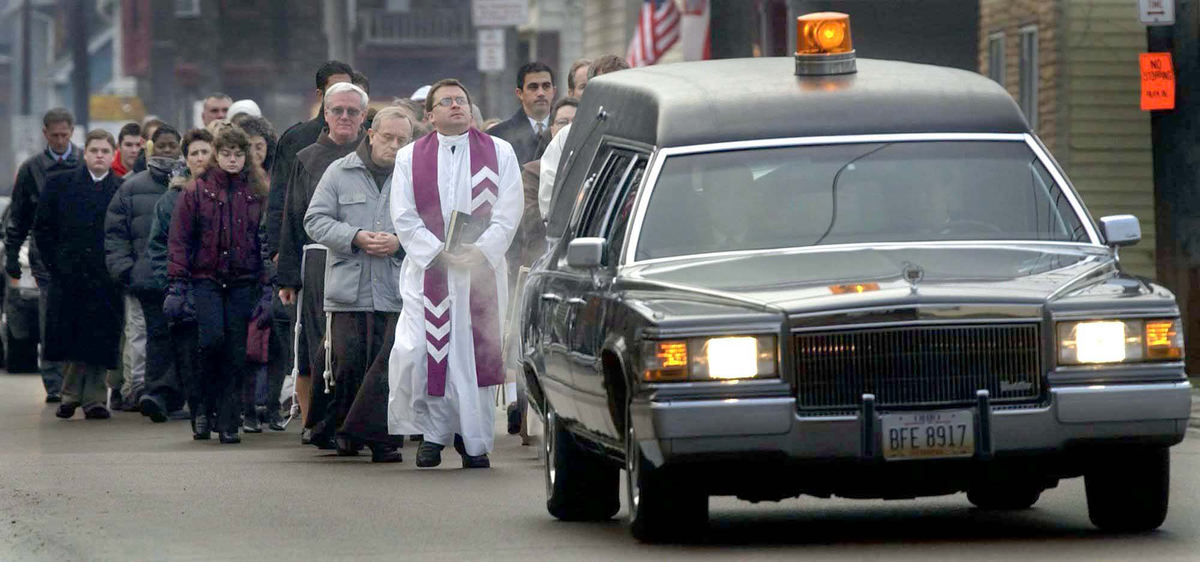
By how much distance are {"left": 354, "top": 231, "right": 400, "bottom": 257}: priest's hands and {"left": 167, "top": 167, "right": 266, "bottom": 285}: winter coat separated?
85.8 inches

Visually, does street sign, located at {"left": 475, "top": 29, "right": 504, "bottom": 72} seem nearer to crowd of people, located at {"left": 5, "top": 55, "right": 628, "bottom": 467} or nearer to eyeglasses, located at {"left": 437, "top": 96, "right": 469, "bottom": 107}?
crowd of people, located at {"left": 5, "top": 55, "right": 628, "bottom": 467}


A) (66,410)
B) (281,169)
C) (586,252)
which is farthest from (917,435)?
(66,410)

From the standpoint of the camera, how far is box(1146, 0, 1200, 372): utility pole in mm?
18094

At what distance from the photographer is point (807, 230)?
31.9ft

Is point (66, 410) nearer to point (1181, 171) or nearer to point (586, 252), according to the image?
point (1181, 171)

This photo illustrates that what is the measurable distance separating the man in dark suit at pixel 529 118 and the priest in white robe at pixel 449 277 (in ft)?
8.21

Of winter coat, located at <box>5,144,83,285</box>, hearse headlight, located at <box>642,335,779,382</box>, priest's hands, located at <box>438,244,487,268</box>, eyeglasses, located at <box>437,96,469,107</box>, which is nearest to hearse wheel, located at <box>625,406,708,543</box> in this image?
hearse headlight, located at <box>642,335,779,382</box>

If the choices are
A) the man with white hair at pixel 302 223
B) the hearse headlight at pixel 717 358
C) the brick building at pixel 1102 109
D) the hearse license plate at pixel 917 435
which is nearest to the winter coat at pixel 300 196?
the man with white hair at pixel 302 223

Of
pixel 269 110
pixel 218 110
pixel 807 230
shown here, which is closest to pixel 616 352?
pixel 807 230

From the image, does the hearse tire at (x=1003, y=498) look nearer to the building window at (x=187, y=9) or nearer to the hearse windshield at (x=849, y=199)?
the hearse windshield at (x=849, y=199)

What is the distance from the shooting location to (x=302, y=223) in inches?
585

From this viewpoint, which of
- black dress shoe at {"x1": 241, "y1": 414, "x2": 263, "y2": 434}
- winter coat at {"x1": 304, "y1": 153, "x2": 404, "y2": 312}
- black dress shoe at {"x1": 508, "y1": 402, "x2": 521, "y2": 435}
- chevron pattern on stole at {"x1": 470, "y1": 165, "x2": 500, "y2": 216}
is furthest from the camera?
black dress shoe at {"x1": 241, "y1": 414, "x2": 263, "y2": 434}

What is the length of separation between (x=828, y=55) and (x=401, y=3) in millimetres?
65789

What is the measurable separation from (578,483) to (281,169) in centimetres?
543
